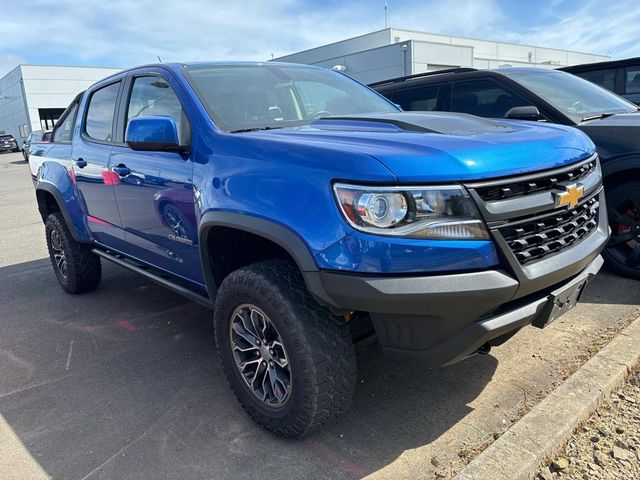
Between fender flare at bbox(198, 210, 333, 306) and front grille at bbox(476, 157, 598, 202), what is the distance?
0.71 meters

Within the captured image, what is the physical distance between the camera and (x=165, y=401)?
9.55 feet

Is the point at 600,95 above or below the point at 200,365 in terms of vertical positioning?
above

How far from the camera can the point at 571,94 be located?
4.89 metres

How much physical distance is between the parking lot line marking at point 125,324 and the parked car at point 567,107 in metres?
3.46

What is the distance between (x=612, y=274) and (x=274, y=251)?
3202mm

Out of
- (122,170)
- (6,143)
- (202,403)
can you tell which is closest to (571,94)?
(122,170)

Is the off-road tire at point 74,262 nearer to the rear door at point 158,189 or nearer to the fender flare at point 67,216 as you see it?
the fender flare at point 67,216

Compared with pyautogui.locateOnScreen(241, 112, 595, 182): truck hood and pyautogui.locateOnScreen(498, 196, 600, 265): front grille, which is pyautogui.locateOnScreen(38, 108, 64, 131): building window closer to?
pyautogui.locateOnScreen(241, 112, 595, 182): truck hood

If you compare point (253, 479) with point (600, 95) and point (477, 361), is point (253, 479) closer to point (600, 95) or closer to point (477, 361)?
point (477, 361)

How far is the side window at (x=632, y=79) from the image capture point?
22.4 feet

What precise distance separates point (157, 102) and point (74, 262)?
2.14 metres

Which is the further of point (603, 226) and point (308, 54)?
point (308, 54)

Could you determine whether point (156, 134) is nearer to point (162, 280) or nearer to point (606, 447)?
point (162, 280)

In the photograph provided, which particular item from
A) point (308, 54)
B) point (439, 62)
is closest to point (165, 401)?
point (439, 62)
